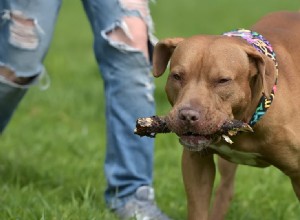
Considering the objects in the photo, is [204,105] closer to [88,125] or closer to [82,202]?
[82,202]

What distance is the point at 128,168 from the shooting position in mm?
4793

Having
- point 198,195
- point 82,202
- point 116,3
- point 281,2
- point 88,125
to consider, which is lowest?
point 281,2

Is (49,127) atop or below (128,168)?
below

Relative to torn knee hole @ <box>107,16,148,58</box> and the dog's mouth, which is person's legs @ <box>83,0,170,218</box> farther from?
the dog's mouth

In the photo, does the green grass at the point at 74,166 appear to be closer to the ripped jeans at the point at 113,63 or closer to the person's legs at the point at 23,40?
the ripped jeans at the point at 113,63

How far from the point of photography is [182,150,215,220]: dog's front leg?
4.30 m

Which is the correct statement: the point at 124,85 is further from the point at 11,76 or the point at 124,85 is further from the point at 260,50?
the point at 260,50

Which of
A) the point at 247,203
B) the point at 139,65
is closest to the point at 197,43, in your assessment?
the point at 139,65

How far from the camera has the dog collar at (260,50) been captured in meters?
3.99

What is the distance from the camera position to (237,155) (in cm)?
422

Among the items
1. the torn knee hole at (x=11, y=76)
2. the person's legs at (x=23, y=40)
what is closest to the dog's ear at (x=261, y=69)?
the person's legs at (x=23, y=40)

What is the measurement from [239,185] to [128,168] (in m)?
1.26

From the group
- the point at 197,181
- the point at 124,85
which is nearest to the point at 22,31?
the point at 124,85

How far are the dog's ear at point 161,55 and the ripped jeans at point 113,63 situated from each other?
1.46 feet
